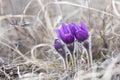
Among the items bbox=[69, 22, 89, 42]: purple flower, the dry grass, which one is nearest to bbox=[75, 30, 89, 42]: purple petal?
bbox=[69, 22, 89, 42]: purple flower

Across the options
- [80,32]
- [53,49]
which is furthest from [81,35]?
[53,49]

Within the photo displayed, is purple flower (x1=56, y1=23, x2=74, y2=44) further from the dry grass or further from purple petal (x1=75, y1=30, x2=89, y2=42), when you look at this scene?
the dry grass

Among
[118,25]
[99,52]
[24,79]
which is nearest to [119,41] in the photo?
[99,52]

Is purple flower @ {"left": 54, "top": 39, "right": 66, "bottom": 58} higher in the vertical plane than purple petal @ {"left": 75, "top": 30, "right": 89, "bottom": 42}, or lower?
lower

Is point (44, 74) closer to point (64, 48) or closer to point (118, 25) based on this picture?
point (64, 48)

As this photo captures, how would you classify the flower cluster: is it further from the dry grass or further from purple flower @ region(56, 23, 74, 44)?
the dry grass

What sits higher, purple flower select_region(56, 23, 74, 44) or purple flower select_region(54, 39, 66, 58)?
purple flower select_region(56, 23, 74, 44)
